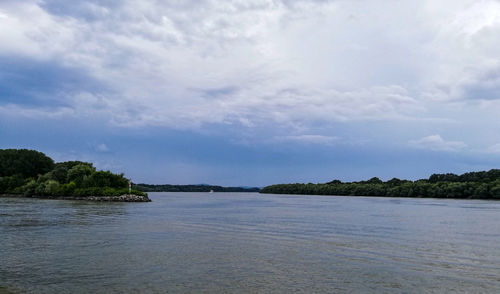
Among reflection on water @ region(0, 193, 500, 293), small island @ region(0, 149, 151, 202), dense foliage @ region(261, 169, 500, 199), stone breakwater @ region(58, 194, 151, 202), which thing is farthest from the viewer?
dense foliage @ region(261, 169, 500, 199)

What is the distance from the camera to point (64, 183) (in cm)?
10281

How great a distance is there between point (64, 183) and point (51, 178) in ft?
14.8

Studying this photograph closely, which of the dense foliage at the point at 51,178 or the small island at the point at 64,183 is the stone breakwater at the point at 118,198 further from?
the dense foliage at the point at 51,178

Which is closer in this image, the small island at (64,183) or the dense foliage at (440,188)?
the small island at (64,183)

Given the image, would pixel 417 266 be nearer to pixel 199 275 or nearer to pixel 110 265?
pixel 199 275

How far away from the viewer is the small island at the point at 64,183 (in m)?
88.6

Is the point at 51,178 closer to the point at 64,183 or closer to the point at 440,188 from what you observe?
the point at 64,183

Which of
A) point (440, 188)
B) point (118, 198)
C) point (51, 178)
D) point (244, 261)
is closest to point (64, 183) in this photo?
point (51, 178)

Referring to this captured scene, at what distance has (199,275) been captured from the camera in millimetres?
14820

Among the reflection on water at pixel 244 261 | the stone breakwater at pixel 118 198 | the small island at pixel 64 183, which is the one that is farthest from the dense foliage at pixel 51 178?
Answer: the reflection on water at pixel 244 261

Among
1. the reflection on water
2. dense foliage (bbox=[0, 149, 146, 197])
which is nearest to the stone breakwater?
dense foliage (bbox=[0, 149, 146, 197])

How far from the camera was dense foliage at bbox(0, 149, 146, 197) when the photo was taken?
9275cm

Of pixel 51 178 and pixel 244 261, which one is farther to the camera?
pixel 51 178

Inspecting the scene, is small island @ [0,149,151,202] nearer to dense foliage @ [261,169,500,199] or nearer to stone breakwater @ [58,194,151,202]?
stone breakwater @ [58,194,151,202]
